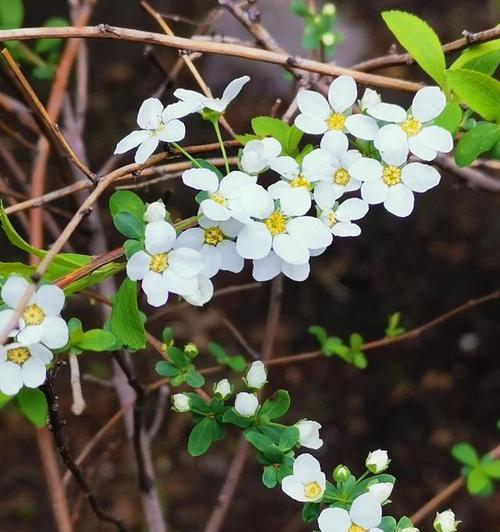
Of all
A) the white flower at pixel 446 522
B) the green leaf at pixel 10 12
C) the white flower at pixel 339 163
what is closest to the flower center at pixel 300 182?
the white flower at pixel 339 163

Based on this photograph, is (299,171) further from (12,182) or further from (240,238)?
(12,182)

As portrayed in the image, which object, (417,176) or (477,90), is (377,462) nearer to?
(417,176)

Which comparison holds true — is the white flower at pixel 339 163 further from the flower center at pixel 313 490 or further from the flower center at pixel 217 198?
the flower center at pixel 313 490

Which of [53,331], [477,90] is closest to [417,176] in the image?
[477,90]

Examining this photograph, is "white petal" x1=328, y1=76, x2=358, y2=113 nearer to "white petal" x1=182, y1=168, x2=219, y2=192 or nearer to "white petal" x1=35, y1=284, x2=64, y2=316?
"white petal" x1=182, y1=168, x2=219, y2=192

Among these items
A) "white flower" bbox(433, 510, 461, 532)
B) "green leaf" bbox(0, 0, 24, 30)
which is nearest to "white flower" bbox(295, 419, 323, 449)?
"white flower" bbox(433, 510, 461, 532)

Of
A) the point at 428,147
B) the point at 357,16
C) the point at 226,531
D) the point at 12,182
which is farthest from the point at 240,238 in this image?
the point at 357,16
